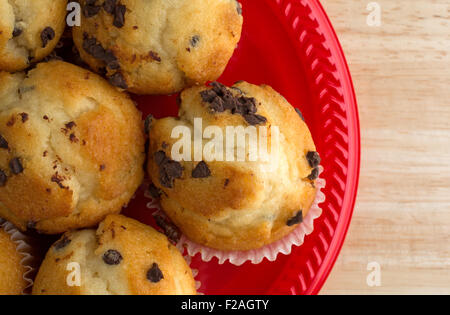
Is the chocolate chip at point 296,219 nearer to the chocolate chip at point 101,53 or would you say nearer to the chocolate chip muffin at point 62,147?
the chocolate chip muffin at point 62,147

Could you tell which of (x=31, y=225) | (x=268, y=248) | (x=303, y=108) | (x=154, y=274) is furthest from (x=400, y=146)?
(x=31, y=225)

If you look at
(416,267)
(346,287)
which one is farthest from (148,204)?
(416,267)

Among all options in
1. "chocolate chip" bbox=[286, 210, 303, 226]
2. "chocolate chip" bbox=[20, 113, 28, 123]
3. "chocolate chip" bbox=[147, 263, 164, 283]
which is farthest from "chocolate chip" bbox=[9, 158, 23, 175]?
"chocolate chip" bbox=[286, 210, 303, 226]

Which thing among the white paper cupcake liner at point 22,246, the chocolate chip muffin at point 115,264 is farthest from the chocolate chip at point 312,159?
the white paper cupcake liner at point 22,246

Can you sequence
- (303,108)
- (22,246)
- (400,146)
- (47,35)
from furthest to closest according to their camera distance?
(400,146) < (303,108) < (22,246) < (47,35)

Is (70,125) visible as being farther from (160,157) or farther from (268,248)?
(268,248)

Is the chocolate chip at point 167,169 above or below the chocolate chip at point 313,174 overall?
above
